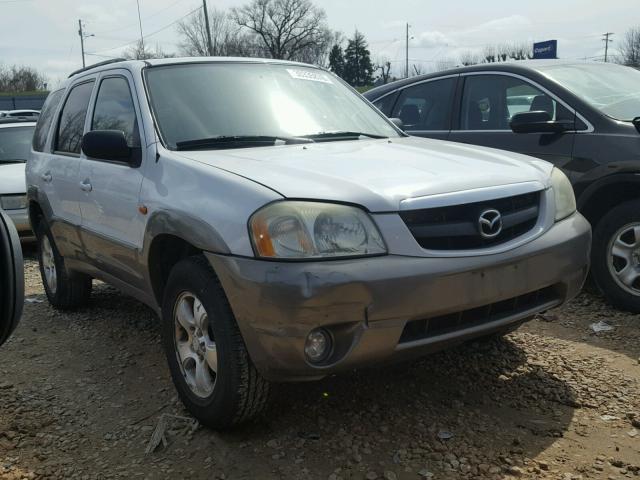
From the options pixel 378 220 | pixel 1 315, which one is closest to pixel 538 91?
pixel 378 220

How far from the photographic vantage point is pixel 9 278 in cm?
240

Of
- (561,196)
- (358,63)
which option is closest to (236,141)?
(561,196)

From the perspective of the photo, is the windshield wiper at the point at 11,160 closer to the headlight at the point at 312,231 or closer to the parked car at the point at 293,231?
the parked car at the point at 293,231

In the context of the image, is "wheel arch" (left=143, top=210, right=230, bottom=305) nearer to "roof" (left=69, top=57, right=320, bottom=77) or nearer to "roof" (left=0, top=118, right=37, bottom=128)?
"roof" (left=69, top=57, right=320, bottom=77)

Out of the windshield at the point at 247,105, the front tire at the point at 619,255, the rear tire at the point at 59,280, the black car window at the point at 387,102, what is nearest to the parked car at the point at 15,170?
the rear tire at the point at 59,280

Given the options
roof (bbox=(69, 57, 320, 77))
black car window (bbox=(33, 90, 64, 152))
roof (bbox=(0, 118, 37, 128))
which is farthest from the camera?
roof (bbox=(0, 118, 37, 128))

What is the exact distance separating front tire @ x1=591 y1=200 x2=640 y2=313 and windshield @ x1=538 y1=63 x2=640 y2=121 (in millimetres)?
715

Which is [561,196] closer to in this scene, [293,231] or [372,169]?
[372,169]

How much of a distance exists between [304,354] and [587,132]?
9.70 feet

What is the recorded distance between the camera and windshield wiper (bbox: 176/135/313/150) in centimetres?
328

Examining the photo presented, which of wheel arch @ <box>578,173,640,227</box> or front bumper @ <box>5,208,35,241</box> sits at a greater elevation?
wheel arch @ <box>578,173,640,227</box>

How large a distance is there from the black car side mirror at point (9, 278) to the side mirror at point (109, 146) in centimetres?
97

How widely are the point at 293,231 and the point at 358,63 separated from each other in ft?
260

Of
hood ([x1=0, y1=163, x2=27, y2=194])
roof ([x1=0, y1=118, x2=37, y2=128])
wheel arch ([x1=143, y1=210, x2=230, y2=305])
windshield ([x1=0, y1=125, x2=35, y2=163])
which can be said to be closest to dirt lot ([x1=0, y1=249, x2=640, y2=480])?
wheel arch ([x1=143, y1=210, x2=230, y2=305])
